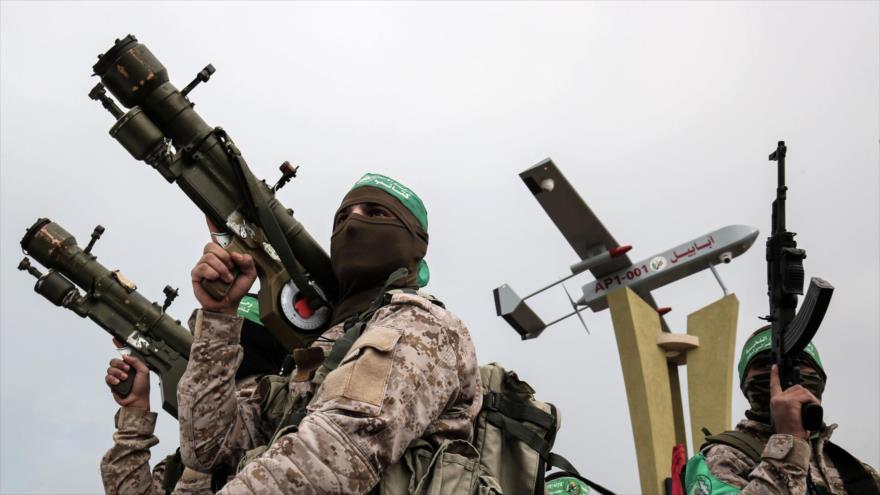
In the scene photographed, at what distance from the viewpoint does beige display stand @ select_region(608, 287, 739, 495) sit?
499 inches

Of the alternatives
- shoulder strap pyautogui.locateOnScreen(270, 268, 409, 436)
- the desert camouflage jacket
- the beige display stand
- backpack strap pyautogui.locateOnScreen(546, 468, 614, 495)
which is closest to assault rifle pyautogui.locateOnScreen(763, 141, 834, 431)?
backpack strap pyautogui.locateOnScreen(546, 468, 614, 495)

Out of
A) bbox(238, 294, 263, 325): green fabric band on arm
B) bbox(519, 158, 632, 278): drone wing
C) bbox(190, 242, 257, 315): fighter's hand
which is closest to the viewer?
bbox(190, 242, 257, 315): fighter's hand

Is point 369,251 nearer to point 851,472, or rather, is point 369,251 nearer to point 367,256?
point 367,256

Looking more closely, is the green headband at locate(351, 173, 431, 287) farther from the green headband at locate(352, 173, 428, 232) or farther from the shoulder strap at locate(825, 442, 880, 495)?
the shoulder strap at locate(825, 442, 880, 495)

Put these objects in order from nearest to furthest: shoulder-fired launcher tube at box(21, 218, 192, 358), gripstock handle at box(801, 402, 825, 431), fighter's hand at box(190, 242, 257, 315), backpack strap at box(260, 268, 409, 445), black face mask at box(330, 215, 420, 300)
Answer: backpack strap at box(260, 268, 409, 445) → fighter's hand at box(190, 242, 257, 315) → black face mask at box(330, 215, 420, 300) → gripstock handle at box(801, 402, 825, 431) → shoulder-fired launcher tube at box(21, 218, 192, 358)

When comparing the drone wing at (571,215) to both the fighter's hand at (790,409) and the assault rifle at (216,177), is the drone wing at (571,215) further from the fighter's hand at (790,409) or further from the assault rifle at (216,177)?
the assault rifle at (216,177)

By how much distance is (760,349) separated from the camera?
436 centimetres

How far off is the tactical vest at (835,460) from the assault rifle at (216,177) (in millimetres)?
2012

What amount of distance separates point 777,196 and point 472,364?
Result: 2.66 m

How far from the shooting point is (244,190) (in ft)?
11.9

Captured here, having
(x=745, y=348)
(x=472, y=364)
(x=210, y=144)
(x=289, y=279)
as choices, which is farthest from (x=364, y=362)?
(x=745, y=348)

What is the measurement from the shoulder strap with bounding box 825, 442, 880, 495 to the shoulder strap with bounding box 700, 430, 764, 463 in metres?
0.35

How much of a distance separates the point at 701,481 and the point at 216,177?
8.34 feet

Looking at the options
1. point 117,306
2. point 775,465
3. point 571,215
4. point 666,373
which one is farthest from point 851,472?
point 571,215
